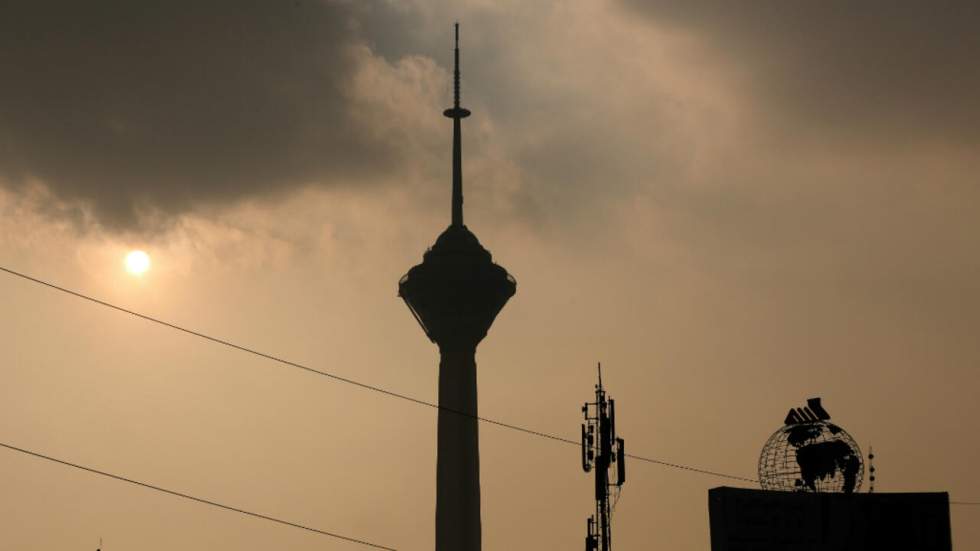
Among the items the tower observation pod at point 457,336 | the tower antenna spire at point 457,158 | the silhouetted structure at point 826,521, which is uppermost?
the tower antenna spire at point 457,158

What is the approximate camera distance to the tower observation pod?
157 meters

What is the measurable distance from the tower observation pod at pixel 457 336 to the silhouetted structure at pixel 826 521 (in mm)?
110625

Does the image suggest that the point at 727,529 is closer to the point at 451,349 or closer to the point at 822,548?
the point at 822,548

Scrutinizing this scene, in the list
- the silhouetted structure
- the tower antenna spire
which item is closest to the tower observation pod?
the tower antenna spire

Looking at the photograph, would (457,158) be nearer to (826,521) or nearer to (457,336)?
(457,336)

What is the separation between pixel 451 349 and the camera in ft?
524

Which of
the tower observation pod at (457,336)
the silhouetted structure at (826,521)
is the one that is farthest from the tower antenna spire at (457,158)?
the silhouetted structure at (826,521)

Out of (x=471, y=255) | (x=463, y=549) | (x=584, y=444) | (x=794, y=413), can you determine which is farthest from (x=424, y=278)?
(x=794, y=413)

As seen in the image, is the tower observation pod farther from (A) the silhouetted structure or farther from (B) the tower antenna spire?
(A) the silhouetted structure

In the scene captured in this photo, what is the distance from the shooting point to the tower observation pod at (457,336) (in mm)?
156750

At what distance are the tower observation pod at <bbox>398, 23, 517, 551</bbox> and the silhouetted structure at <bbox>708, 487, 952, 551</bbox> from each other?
363ft

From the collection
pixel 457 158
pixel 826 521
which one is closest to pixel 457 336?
pixel 457 158

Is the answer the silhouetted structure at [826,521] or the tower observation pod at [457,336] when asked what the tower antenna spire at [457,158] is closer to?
the tower observation pod at [457,336]

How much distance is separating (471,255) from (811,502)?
114306mm
